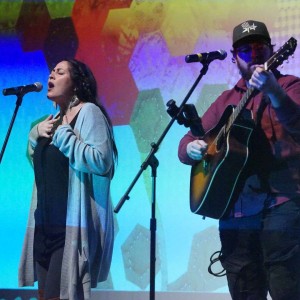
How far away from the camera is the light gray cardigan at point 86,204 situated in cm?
222

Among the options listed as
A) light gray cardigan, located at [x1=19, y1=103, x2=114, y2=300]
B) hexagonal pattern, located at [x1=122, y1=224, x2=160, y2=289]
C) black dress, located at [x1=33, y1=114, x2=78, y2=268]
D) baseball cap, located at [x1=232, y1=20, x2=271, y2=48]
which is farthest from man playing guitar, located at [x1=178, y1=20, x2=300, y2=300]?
hexagonal pattern, located at [x1=122, y1=224, x2=160, y2=289]

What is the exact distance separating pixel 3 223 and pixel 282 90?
2121 millimetres

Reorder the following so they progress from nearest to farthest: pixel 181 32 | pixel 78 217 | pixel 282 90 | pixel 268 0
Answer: pixel 282 90 → pixel 78 217 → pixel 268 0 → pixel 181 32

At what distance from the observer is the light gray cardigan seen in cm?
222

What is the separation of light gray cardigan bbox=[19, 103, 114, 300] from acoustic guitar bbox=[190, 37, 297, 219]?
386 millimetres

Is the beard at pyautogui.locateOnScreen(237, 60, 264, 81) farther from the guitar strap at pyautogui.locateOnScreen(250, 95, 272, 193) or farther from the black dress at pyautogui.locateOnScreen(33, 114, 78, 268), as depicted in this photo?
the black dress at pyautogui.locateOnScreen(33, 114, 78, 268)

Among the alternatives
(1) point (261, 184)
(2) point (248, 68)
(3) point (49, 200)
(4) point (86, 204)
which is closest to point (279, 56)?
(2) point (248, 68)

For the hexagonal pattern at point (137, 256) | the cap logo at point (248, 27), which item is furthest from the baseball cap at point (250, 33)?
the hexagonal pattern at point (137, 256)

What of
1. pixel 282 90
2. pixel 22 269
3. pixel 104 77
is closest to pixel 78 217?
pixel 22 269

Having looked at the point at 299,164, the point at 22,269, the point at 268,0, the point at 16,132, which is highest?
the point at 268,0

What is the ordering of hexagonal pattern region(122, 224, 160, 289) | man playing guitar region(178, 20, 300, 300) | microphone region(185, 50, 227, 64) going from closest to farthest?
man playing guitar region(178, 20, 300, 300), microphone region(185, 50, 227, 64), hexagonal pattern region(122, 224, 160, 289)

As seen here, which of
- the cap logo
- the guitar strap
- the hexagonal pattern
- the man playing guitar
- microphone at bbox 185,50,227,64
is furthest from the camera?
the hexagonal pattern

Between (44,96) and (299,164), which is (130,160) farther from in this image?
(299,164)

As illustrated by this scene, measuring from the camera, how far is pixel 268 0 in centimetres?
296
